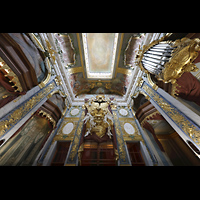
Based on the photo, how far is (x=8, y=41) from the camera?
2.45 metres

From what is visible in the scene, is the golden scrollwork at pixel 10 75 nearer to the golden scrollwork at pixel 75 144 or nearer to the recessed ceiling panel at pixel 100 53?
the golden scrollwork at pixel 75 144

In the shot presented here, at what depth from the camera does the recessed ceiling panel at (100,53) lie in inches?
236

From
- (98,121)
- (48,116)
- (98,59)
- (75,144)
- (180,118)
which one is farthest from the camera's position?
(98,59)

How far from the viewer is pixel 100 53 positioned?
6.84 m

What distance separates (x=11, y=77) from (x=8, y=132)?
1.88m

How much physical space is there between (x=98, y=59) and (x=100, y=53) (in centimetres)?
55

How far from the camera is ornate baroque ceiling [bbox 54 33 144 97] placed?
5710mm

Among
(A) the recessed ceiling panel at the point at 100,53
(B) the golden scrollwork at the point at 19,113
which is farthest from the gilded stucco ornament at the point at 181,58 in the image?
(B) the golden scrollwork at the point at 19,113

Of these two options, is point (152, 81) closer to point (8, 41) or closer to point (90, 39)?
point (90, 39)

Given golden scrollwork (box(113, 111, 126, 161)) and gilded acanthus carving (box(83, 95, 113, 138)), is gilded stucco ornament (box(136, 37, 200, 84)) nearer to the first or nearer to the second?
gilded acanthus carving (box(83, 95, 113, 138))

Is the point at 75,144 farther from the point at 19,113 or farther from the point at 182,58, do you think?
the point at 182,58

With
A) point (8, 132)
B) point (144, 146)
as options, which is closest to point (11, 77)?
point (8, 132)

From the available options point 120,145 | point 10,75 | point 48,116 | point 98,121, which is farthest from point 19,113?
point 120,145
